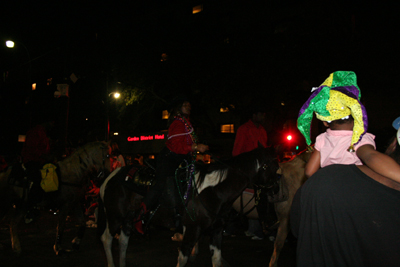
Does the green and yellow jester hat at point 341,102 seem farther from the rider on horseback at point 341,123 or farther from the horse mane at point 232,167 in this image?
the horse mane at point 232,167

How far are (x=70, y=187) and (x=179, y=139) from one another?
3.57 metres

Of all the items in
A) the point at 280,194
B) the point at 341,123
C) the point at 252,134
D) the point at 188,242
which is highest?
the point at 341,123

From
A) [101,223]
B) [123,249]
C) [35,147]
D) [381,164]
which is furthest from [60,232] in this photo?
[381,164]

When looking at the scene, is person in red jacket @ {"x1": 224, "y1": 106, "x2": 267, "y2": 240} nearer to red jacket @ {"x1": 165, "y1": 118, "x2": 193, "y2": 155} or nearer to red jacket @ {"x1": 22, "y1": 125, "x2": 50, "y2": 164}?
red jacket @ {"x1": 165, "y1": 118, "x2": 193, "y2": 155}

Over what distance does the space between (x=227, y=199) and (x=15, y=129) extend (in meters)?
42.0

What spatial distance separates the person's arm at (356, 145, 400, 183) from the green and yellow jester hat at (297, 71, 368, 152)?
119mm

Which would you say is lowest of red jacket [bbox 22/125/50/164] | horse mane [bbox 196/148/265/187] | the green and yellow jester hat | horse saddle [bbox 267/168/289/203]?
horse saddle [bbox 267/168/289/203]

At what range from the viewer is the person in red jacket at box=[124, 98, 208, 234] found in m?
4.69

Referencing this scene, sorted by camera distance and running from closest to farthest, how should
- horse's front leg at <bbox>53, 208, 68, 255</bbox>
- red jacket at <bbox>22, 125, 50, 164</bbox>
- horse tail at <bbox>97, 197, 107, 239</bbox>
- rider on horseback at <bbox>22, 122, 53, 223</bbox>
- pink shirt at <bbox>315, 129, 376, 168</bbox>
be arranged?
pink shirt at <bbox>315, 129, 376, 168</bbox> → horse tail at <bbox>97, 197, 107, 239</bbox> → horse's front leg at <bbox>53, 208, 68, 255</bbox> → rider on horseback at <bbox>22, 122, 53, 223</bbox> → red jacket at <bbox>22, 125, 50, 164</bbox>

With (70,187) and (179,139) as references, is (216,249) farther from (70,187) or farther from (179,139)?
(70,187)

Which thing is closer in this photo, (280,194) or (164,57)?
(280,194)

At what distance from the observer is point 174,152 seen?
4758mm

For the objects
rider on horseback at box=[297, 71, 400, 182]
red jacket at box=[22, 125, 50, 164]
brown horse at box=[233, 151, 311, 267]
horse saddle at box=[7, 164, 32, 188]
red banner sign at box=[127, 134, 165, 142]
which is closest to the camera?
rider on horseback at box=[297, 71, 400, 182]

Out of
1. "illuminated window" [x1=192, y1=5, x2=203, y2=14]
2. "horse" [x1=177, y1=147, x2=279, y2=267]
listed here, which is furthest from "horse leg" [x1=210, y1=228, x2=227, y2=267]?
"illuminated window" [x1=192, y1=5, x2=203, y2=14]
